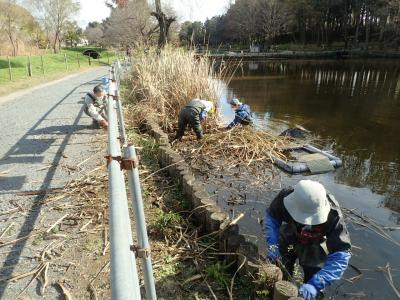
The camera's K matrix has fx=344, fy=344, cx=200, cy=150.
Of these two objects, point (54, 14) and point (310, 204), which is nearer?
point (310, 204)

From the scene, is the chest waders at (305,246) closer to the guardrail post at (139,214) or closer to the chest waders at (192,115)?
the guardrail post at (139,214)

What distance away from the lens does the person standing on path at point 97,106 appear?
692 centimetres

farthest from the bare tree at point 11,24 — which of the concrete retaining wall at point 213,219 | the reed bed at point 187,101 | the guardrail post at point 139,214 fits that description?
the guardrail post at point 139,214

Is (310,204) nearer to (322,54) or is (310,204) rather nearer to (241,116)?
(241,116)

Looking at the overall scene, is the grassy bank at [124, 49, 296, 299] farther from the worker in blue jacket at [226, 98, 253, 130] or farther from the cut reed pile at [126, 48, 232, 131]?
the worker in blue jacket at [226, 98, 253, 130]

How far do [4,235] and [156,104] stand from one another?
19.6 ft

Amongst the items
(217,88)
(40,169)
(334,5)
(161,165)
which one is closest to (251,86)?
(217,88)

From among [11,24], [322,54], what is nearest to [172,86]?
[11,24]

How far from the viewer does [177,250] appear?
3537 millimetres

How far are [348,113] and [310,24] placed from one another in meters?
44.1

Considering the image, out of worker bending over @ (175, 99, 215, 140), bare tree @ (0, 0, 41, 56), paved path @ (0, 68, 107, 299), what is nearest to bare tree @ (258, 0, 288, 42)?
bare tree @ (0, 0, 41, 56)

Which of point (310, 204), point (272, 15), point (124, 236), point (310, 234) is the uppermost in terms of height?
point (272, 15)

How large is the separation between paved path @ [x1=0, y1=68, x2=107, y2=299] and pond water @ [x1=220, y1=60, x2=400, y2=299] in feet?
9.12

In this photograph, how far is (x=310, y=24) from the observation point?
5206 cm
